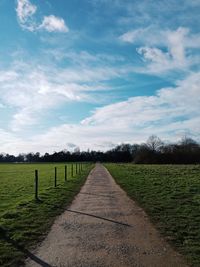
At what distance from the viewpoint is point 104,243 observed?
832 centimetres

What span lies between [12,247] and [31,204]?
7369 mm

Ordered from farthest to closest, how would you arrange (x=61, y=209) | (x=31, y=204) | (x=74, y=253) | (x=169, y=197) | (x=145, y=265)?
(x=169, y=197)
(x=31, y=204)
(x=61, y=209)
(x=74, y=253)
(x=145, y=265)

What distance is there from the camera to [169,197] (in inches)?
685

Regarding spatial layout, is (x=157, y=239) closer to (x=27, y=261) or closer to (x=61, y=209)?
(x=27, y=261)

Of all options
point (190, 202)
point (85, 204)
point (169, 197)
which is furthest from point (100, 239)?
point (169, 197)

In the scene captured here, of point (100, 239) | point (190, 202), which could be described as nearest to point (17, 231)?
point (100, 239)

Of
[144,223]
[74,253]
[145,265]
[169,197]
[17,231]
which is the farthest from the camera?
[169,197]

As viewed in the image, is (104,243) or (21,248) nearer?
(21,248)

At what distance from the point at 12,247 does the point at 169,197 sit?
1085 cm

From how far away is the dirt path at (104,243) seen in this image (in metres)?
6.90

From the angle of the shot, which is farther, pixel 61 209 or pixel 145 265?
pixel 61 209

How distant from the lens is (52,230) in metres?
9.95

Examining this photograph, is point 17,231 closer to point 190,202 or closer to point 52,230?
point 52,230

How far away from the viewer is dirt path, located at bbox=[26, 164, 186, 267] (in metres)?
6.90
